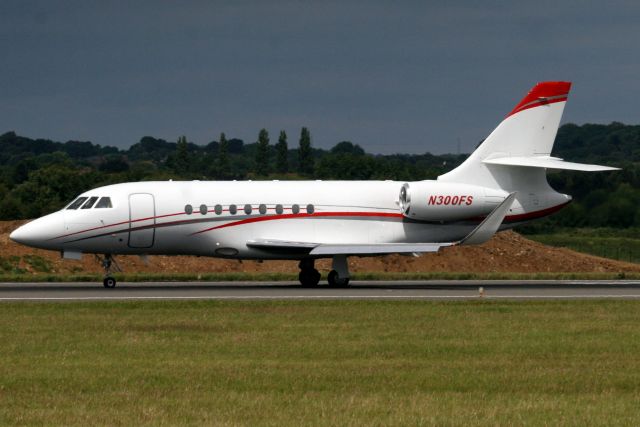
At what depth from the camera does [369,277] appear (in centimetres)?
4712

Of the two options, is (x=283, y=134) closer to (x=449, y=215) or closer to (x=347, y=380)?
(x=449, y=215)

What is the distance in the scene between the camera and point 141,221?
3994 cm

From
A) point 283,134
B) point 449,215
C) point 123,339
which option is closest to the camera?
point 123,339

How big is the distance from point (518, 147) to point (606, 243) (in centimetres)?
3173

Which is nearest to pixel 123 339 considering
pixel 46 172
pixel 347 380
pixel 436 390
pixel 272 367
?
pixel 272 367

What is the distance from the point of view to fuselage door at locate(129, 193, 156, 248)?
131 feet

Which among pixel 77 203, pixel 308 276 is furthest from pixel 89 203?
pixel 308 276

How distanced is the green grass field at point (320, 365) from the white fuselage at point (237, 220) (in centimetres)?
930

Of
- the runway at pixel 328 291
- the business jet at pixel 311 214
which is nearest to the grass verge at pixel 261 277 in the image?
the runway at pixel 328 291

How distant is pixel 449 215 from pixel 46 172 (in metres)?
67.6

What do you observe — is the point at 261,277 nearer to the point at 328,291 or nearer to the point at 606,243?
the point at 328,291

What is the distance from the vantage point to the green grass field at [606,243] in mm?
70688

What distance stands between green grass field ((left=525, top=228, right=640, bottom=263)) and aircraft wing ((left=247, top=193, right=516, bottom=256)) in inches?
1231

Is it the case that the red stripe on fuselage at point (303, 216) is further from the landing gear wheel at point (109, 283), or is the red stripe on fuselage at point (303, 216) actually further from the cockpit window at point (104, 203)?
the landing gear wheel at point (109, 283)
